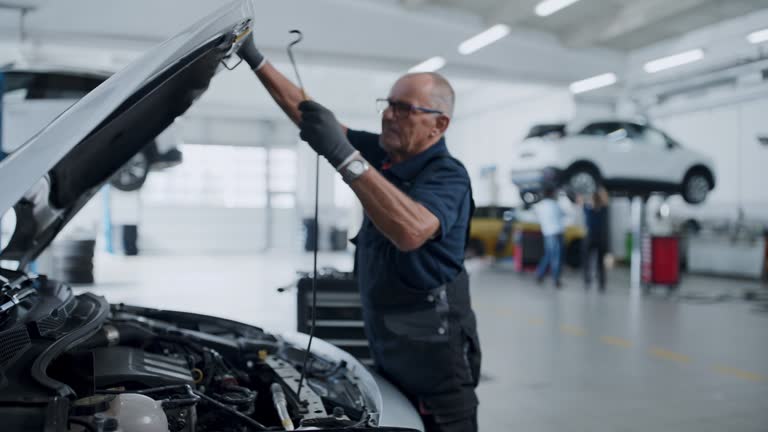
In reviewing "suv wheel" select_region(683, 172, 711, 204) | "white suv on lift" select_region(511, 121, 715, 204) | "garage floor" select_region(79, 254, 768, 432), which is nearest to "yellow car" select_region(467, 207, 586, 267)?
"garage floor" select_region(79, 254, 768, 432)

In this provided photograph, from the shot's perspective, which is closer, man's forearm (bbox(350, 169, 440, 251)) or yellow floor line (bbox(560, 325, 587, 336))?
man's forearm (bbox(350, 169, 440, 251))

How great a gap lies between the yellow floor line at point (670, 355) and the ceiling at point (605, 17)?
16.5ft

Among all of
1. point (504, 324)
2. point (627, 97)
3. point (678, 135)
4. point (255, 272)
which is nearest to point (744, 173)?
point (678, 135)

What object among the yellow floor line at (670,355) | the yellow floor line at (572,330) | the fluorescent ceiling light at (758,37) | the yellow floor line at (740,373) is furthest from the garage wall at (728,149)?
the yellow floor line at (740,373)

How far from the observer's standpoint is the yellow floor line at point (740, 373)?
3729 millimetres

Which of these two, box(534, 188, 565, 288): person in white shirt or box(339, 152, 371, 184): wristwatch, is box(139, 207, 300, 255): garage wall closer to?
box(534, 188, 565, 288): person in white shirt

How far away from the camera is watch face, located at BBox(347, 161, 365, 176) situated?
47.9 inches

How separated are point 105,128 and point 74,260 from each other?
22.6 feet

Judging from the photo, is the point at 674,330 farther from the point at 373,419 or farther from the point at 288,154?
the point at 288,154

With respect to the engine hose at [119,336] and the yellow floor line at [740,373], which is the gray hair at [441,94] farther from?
the yellow floor line at [740,373]

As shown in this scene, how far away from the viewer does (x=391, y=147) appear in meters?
1.58

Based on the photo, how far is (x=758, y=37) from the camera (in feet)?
12.9

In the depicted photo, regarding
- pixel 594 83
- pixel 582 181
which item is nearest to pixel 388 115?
pixel 582 181

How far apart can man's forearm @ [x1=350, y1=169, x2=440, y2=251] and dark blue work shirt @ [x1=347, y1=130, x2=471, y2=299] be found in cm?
6
